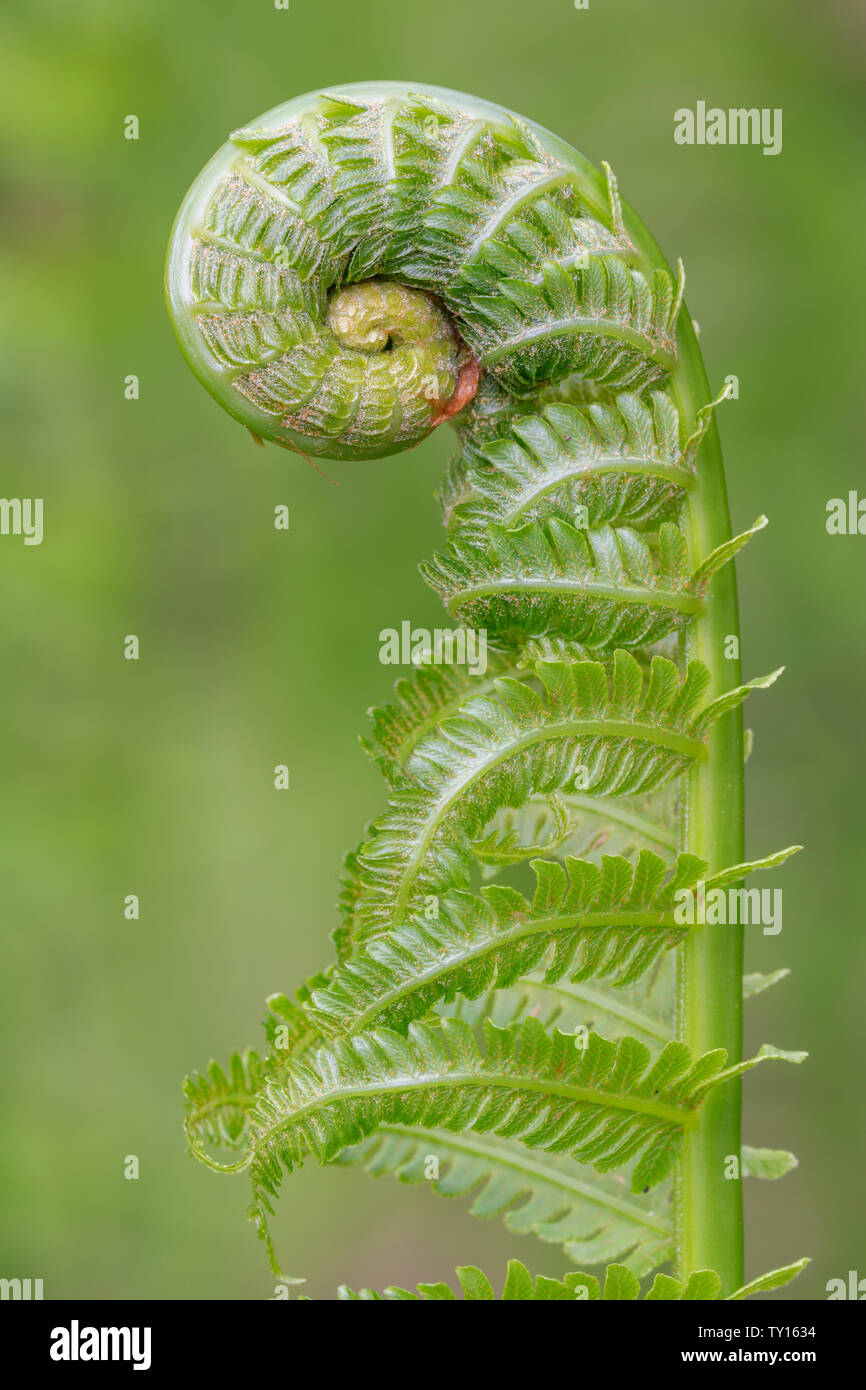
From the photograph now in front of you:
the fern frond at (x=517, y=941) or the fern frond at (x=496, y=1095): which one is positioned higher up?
→ the fern frond at (x=517, y=941)

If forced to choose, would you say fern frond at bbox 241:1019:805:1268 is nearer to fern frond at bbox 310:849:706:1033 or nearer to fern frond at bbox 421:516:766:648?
fern frond at bbox 310:849:706:1033

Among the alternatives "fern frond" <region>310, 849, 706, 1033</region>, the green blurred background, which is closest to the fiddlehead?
"fern frond" <region>310, 849, 706, 1033</region>

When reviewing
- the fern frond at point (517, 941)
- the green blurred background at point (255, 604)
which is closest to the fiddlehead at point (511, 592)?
the fern frond at point (517, 941)

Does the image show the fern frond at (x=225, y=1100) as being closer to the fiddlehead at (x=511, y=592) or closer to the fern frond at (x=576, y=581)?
the fiddlehead at (x=511, y=592)

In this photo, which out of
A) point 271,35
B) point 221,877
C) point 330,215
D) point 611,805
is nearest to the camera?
point 330,215

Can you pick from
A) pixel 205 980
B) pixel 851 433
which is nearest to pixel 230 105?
pixel 851 433

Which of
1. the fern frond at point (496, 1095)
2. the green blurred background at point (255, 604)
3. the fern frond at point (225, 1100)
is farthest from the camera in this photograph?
the green blurred background at point (255, 604)
